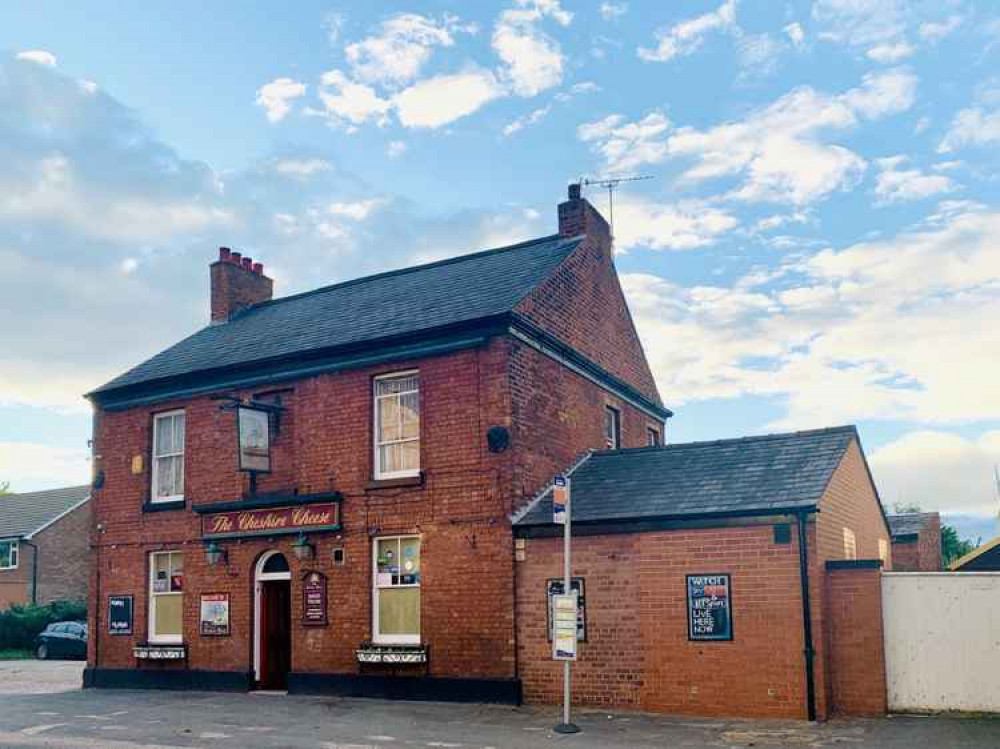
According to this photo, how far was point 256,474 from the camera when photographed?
21.0m

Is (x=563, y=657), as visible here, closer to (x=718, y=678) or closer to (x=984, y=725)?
(x=718, y=678)

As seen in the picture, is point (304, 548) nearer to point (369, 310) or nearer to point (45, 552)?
point (369, 310)

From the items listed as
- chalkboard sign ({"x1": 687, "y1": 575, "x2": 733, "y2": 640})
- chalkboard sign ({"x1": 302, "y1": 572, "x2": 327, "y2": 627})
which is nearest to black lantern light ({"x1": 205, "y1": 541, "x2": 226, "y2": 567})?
chalkboard sign ({"x1": 302, "y1": 572, "x2": 327, "y2": 627})

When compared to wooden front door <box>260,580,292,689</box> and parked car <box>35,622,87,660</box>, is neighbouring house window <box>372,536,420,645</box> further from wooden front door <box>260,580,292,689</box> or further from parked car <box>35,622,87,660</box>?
parked car <box>35,622,87,660</box>

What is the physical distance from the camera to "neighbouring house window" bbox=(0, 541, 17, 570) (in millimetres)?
46688

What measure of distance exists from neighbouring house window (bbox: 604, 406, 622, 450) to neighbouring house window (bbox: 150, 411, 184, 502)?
931cm

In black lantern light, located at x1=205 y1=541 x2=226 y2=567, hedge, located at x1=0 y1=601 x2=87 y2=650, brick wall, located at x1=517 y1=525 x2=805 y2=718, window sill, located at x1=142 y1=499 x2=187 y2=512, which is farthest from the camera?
hedge, located at x1=0 y1=601 x2=87 y2=650

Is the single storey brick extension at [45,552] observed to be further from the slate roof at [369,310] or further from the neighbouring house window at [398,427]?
the neighbouring house window at [398,427]

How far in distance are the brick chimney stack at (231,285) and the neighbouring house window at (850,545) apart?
52.2 feet

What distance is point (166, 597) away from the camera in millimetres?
22125

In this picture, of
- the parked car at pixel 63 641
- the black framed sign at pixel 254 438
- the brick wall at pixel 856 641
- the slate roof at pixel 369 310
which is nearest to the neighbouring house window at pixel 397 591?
the black framed sign at pixel 254 438

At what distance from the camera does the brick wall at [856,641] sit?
50.6 ft

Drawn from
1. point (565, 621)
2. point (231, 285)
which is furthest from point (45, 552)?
point (565, 621)

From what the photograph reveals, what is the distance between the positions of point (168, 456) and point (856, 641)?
14.6 meters
